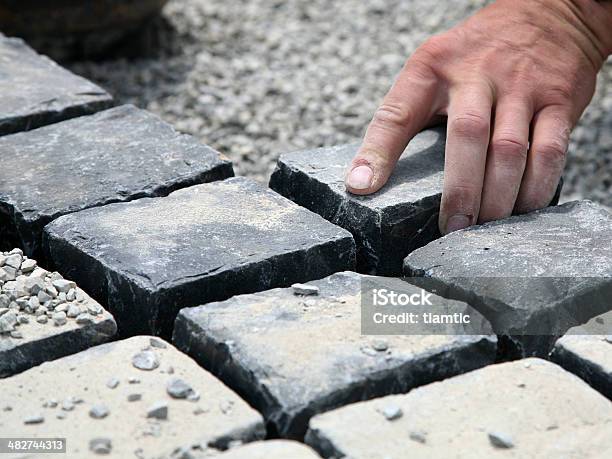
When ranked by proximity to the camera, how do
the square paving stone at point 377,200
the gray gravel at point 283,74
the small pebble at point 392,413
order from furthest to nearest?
the gray gravel at point 283,74, the square paving stone at point 377,200, the small pebble at point 392,413

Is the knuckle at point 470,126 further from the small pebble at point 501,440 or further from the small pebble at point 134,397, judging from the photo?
the small pebble at point 134,397

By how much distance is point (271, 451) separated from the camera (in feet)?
5.18

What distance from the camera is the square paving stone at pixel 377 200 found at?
227cm

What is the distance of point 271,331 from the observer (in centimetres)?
188

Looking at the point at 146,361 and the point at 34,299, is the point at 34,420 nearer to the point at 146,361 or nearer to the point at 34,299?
the point at 146,361

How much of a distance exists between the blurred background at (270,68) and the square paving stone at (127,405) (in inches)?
66.6

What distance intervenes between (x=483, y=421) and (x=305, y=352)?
1.12 ft

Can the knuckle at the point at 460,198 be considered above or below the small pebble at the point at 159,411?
above

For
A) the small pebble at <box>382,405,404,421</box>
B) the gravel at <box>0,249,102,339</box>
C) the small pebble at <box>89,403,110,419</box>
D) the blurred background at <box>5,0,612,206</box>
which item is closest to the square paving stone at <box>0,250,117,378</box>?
the gravel at <box>0,249,102,339</box>

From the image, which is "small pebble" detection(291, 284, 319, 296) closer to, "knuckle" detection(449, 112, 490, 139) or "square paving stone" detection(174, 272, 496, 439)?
"square paving stone" detection(174, 272, 496, 439)

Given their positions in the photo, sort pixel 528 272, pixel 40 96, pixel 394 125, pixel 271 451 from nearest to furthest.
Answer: pixel 271 451 < pixel 528 272 < pixel 394 125 < pixel 40 96

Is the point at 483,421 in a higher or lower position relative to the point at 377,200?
lower

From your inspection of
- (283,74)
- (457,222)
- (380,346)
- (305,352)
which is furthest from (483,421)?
(283,74)

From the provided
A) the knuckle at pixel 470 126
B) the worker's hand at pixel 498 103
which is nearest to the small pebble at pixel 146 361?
the worker's hand at pixel 498 103
